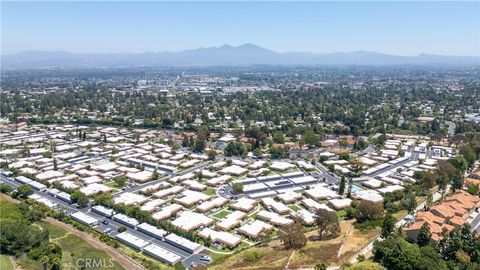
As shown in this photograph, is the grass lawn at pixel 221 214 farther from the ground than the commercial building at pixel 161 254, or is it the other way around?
the commercial building at pixel 161 254

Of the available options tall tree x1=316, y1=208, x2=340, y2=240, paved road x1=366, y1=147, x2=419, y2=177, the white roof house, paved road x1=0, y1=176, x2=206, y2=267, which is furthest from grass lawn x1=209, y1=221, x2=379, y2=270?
paved road x1=366, y1=147, x2=419, y2=177

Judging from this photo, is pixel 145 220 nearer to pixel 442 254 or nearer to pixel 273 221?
pixel 273 221

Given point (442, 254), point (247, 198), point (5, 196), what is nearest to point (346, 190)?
point (247, 198)

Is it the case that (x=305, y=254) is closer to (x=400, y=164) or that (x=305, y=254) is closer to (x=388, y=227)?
(x=388, y=227)

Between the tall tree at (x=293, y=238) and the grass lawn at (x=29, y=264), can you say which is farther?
the tall tree at (x=293, y=238)

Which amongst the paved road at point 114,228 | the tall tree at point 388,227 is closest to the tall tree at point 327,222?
the tall tree at point 388,227

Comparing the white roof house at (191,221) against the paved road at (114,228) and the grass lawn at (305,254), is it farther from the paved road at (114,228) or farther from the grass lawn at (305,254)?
the grass lawn at (305,254)
